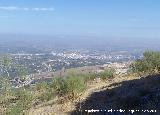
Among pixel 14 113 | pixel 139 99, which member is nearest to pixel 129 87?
pixel 139 99

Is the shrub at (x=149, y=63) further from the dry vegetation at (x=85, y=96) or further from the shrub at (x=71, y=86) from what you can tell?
the shrub at (x=71, y=86)

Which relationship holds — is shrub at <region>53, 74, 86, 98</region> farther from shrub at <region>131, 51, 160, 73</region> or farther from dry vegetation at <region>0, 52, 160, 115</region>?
shrub at <region>131, 51, 160, 73</region>

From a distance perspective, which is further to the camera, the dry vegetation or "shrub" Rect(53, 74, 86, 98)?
"shrub" Rect(53, 74, 86, 98)

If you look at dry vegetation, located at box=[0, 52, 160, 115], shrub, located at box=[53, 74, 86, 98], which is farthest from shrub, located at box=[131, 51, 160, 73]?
shrub, located at box=[53, 74, 86, 98]

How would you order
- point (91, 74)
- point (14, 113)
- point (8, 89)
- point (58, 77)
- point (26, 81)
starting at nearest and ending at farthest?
point (14, 113)
point (8, 89)
point (26, 81)
point (58, 77)
point (91, 74)

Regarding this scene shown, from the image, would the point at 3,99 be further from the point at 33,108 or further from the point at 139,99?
the point at 139,99

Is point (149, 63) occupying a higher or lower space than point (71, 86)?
higher

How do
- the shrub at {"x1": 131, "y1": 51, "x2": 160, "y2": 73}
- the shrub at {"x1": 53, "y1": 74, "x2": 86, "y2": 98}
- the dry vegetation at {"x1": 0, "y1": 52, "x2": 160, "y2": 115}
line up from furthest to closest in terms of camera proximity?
the shrub at {"x1": 131, "y1": 51, "x2": 160, "y2": 73} < the shrub at {"x1": 53, "y1": 74, "x2": 86, "y2": 98} < the dry vegetation at {"x1": 0, "y1": 52, "x2": 160, "y2": 115}

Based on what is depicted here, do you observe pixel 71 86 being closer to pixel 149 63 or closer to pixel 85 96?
pixel 85 96

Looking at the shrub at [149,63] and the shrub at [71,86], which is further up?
the shrub at [149,63]

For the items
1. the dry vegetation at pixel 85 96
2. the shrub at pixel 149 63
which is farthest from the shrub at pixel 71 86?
the shrub at pixel 149 63

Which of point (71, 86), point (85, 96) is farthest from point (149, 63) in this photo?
point (71, 86)
